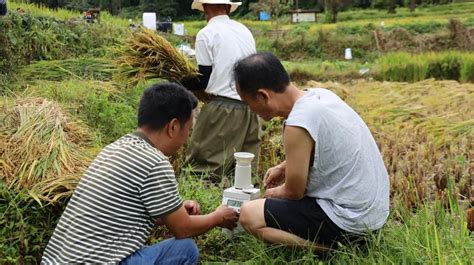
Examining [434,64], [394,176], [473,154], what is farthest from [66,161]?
[434,64]

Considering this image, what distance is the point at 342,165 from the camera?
2514 mm

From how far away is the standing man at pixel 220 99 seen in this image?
162 inches

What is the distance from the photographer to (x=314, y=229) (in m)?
2.60

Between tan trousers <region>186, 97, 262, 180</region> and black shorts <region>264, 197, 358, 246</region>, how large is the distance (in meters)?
1.55

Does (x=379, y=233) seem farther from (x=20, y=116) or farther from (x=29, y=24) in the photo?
(x=29, y=24)

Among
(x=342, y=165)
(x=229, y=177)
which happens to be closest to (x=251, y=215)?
(x=342, y=165)

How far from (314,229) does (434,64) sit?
9.47 m

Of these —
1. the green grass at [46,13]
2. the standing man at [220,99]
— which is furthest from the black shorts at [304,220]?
the green grass at [46,13]

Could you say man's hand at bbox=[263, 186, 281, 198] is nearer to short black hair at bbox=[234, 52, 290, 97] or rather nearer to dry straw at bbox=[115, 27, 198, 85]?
short black hair at bbox=[234, 52, 290, 97]

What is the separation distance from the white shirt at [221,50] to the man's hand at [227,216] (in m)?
1.55

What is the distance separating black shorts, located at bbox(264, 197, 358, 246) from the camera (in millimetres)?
2582

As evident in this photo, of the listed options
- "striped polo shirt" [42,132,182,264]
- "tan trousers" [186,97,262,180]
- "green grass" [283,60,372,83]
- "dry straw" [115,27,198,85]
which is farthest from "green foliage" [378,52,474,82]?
"striped polo shirt" [42,132,182,264]

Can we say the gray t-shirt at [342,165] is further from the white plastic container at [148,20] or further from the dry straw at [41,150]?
the white plastic container at [148,20]

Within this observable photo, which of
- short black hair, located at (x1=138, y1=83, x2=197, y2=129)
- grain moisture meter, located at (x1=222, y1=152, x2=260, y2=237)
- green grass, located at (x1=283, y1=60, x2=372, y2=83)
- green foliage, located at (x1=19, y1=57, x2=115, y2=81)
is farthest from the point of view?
green grass, located at (x1=283, y1=60, x2=372, y2=83)
